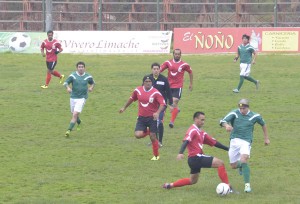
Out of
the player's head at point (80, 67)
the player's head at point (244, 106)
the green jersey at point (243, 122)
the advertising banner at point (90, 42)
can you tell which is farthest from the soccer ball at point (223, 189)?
the advertising banner at point (90, 42)

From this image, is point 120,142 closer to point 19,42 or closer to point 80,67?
point 80,67

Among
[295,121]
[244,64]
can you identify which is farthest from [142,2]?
[295,121]

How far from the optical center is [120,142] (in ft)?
75.5

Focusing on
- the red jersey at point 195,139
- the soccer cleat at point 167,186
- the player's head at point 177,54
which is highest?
the player's head at point 177,54

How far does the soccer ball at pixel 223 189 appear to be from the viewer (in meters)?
16.1

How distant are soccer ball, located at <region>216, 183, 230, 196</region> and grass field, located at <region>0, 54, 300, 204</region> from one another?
12cm

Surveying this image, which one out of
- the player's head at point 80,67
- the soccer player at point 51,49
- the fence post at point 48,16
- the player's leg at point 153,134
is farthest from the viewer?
the fence post at point 48,16

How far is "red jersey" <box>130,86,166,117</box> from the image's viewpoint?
65.5 feet

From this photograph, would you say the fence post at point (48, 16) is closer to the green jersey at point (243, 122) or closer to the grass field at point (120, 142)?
the grass field at point (120, 142)

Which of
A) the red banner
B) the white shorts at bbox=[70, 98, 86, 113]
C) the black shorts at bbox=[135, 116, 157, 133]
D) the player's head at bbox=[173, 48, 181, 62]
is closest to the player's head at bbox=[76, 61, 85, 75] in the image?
the white shorts at bbox=[70, 98, 86, 113]

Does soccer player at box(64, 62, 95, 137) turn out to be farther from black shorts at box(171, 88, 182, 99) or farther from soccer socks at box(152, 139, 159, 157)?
soccer socks at box(152, 139, 159, 157)

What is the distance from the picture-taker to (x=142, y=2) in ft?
193

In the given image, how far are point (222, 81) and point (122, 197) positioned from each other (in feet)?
67.9

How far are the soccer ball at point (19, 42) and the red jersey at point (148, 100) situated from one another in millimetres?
28645
